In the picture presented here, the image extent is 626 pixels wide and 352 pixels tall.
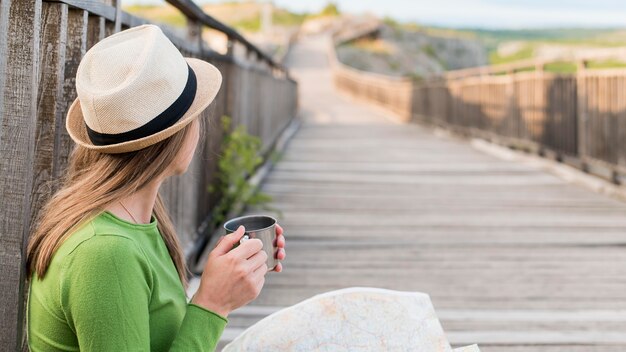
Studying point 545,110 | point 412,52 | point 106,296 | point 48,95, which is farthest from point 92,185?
point 412,52

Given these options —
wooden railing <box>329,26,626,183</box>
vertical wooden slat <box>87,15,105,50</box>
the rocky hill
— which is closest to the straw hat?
vertical wooden slat <box>87,15,105,50</box>

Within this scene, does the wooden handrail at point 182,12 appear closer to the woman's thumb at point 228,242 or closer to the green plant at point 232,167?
the green plant at point 232,167

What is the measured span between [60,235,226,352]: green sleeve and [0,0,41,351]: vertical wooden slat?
14.1 inches

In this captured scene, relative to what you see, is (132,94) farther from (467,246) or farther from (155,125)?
(467,246)

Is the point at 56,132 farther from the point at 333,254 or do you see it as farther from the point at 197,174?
the point at 333,254

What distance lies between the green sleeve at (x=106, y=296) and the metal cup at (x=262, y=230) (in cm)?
27

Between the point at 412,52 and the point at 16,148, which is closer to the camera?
the point at 16,148

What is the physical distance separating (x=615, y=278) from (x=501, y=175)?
4261mm

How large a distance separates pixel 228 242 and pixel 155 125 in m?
0.29

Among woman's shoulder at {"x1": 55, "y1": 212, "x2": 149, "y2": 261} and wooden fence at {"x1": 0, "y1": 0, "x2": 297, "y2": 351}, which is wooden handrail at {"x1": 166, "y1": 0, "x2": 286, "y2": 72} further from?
woman's shoulder at {"x1": 55, "y1": 212, "x2": 149, "y2": 261}

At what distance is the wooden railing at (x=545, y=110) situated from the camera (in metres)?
7.17

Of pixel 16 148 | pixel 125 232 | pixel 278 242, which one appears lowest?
pixel 278 242

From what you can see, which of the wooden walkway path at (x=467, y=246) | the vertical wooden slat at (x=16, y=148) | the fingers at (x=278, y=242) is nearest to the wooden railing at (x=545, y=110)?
the wooden walkway path at (x=467, y=246)

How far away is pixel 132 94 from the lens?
1.44 meters
